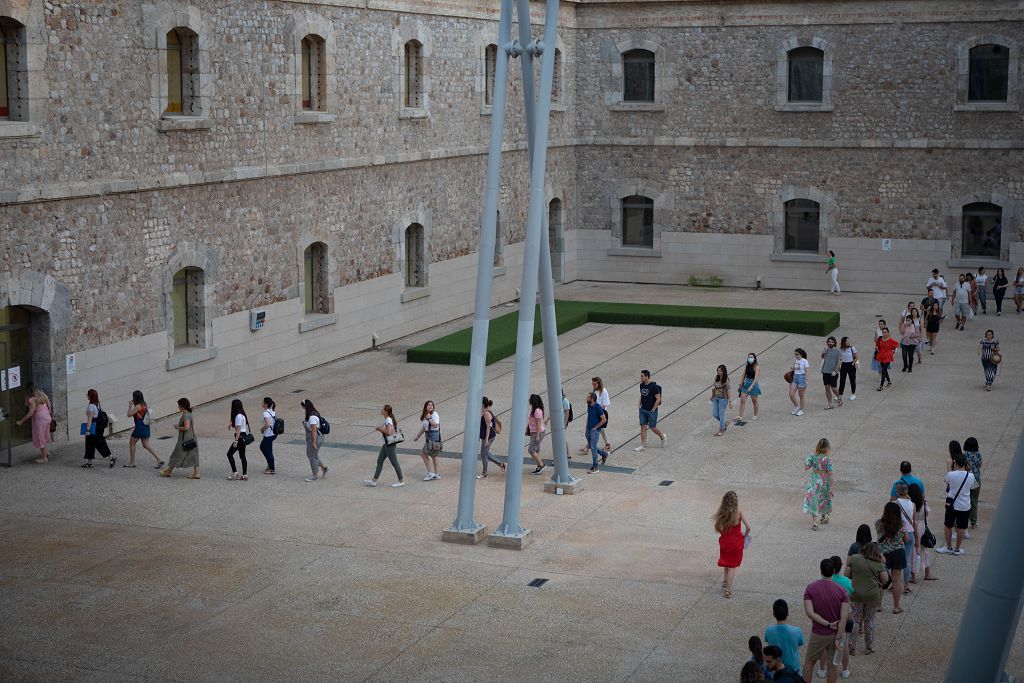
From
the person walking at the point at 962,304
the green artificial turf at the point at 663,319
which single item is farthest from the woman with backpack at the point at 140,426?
the person walking at the point at 962,304

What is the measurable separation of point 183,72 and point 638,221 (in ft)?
59.4

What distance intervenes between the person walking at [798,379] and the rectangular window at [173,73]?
11384 mm

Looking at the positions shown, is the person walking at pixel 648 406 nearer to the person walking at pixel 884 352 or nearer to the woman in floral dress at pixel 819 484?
the woman in floral dress at pixel 819 484

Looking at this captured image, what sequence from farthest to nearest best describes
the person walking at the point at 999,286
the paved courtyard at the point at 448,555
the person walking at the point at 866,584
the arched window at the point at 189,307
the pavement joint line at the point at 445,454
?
the person walking at the point at 999,286
the arched window at the point at 189,307
the pavement joint line at the point at 445,454
the paved courtyard at the point at 448,555
the person walking at the point at 866,584

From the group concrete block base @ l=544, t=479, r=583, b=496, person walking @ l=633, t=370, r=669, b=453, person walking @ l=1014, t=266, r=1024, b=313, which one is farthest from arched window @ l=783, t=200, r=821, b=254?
concrete block base @ l=544, t=479, r=583, b=496

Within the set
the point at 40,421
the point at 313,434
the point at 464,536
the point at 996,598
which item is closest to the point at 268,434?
the point at 313,434

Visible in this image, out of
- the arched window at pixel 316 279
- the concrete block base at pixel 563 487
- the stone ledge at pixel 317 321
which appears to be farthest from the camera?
the arched window at pixel 316 279

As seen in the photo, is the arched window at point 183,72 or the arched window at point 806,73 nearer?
the arched window at point 183,72

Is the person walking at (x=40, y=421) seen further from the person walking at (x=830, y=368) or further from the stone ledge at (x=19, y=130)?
the person walking at (x=830, y=368)

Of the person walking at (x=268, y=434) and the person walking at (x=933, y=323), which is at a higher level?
the person walking at (x=933, y=323)

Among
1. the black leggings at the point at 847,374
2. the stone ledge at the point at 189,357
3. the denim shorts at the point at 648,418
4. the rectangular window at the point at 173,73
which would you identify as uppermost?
the rectangular window at the point at 173,73

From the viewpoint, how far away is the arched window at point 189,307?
83.1 ft

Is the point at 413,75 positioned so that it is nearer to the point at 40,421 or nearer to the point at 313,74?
the point at 313,74

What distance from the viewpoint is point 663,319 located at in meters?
→ 33.9
